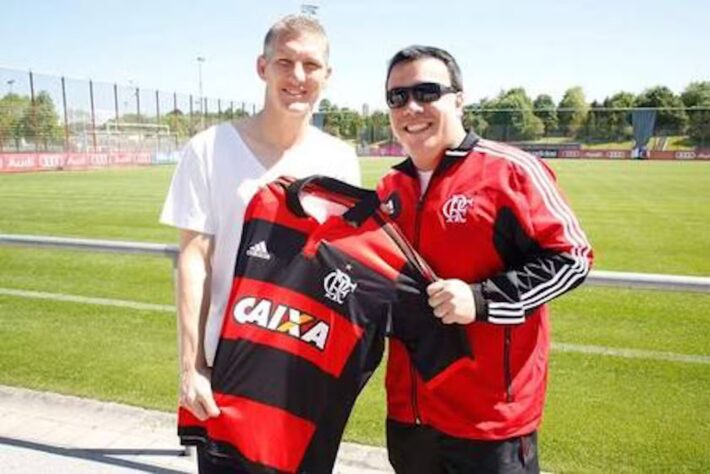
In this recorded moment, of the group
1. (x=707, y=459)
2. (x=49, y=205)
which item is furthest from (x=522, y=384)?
(x=49, y=205)

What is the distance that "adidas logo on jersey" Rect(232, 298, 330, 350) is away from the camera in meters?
1.99

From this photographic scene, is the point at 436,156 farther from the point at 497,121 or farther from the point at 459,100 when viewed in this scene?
the point at 497,121

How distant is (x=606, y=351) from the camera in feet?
18.7

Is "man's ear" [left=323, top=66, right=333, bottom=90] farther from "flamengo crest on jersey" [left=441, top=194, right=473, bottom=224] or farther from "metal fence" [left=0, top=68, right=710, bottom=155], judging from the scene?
"metal fence" [left=0, top=68, right=710, bottom=155]

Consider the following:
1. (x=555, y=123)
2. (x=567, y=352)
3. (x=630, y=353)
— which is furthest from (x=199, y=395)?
(x=555, y=123)

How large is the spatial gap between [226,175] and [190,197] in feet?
0.44

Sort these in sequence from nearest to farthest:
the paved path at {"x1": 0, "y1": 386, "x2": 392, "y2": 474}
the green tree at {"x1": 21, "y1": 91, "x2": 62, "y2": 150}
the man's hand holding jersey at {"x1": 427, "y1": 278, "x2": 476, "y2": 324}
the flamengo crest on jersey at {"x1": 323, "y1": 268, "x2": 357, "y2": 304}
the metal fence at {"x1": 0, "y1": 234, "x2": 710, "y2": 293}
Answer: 1. the man's hand holding jersey at {"x1": 427, "y1": 278, "x2": 476, "y2": 324}
2. the flamengo crest on jersey at {"x1": 323, "y1": 268, "x2": 357, "y2": 304}
3. the metal fence at {"x1": 0, "y1": 234, "x2": 710, "y2": 293}
4. the paved path at {"x1": 0, "y1": 386, "x2": 392, "y2": 474}
5. the green tree at {"x1": 21, "y1": 91, "x2": 62, "y2": 150}

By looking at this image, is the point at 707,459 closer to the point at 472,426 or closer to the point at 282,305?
the point at 472,426

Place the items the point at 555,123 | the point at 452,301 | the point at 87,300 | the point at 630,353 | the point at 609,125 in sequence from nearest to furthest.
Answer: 1. the point at 452,301
2. the point at 630,353
3. the point at 87,300
4. the point at 609,125
5. the point at 555,123

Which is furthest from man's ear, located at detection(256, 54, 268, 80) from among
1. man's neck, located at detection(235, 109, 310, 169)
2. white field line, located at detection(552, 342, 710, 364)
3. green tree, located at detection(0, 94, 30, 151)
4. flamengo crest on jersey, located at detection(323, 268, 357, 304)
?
green tree, located at detection(0, 94, 30, 151)

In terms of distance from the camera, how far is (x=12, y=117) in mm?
39094

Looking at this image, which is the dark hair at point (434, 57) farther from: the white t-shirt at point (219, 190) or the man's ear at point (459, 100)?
the white t-shirt at point (219, 190)

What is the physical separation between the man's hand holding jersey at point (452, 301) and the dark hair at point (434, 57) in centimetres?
68

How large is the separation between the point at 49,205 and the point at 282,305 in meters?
17.8
